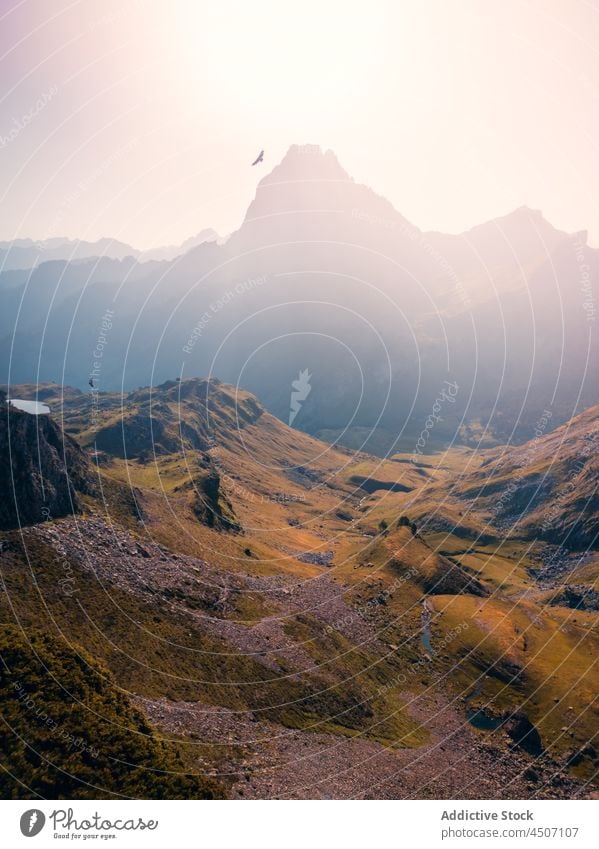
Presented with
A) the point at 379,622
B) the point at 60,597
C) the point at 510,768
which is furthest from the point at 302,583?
the point at 60,597

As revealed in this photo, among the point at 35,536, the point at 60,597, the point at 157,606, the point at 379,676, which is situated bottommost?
the point at 379,676

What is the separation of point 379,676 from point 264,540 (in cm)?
8820

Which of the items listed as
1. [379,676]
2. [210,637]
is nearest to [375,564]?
[379,676]

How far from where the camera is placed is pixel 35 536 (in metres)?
89.9

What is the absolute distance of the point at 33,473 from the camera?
9969 cm

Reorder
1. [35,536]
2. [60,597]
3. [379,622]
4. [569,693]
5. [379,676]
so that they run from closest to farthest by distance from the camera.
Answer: [60,597]
[35,536]
[379,676]
[569,693]
[379,622]

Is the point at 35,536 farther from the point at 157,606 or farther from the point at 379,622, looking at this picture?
the point at 379,622

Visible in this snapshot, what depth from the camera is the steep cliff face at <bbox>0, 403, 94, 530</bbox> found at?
93562 millimetres

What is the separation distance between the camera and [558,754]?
348 feet

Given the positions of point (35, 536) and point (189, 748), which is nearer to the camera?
point (189, 748)

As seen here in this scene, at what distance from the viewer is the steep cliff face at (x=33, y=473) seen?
93562 millimetres

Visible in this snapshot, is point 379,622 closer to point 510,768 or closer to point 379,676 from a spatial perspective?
point 379,676

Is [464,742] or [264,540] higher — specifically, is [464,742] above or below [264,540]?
below
